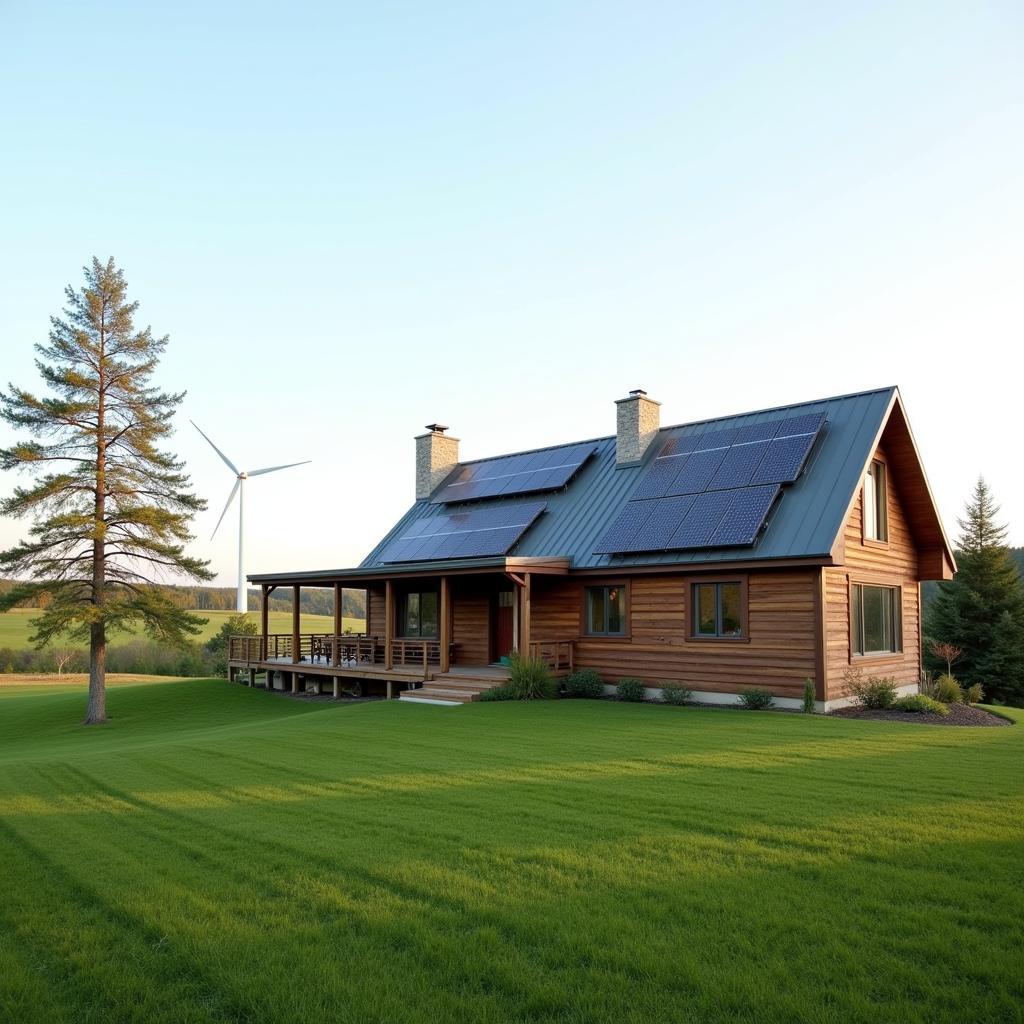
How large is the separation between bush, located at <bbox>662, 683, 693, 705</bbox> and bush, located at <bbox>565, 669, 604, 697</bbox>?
1.73 metres

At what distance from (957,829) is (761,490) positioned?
11416mm

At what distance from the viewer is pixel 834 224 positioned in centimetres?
1783

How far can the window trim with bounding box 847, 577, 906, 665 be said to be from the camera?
17094 millimetres

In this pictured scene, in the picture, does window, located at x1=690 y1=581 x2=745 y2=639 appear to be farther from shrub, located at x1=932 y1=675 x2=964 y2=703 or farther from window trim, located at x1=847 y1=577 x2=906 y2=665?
shrub, located at x1=932 y1=675 x2=964 y2=703

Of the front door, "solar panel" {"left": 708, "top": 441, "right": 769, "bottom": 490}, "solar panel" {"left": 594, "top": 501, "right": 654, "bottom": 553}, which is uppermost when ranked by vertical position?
"solar panel" {"left": 708, "top": 441, "right": 769, "bottom": 490}

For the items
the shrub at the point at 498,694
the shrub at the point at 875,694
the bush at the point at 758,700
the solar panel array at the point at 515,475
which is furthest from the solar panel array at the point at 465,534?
the shrub at the point at 875,694

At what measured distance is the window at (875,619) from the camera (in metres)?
17.4

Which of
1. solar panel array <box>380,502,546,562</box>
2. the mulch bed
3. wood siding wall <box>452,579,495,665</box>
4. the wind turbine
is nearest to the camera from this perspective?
the mulch bed

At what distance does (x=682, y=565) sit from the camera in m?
17.2

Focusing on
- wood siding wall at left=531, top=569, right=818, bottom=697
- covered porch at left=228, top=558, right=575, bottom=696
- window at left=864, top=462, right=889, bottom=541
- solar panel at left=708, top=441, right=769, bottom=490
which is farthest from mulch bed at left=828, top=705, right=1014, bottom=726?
covered porch at left=228, top=558, right=575, bottom=696

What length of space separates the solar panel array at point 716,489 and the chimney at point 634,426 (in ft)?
3.86

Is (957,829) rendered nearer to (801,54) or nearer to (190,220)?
(801,54)

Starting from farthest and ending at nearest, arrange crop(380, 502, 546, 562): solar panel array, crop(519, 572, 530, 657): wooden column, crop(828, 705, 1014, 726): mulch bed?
crop(380, 502, 546, 562): solar panel array < crop(519, 572, 530, 657): wooden column < crop(828, 705, 1014, 726): mulch bed

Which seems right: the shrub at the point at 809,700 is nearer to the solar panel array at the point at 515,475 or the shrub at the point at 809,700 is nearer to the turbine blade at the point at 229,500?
the solar panel array at the point at 515,475
